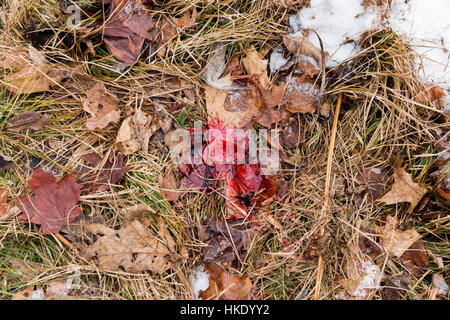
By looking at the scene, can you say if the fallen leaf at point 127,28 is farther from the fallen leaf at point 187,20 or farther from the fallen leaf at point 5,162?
the fallen leaf at point 5,162

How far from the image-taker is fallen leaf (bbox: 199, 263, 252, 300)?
1942 millimetres

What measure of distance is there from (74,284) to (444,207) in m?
2.26

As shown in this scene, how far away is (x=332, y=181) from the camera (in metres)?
2.15

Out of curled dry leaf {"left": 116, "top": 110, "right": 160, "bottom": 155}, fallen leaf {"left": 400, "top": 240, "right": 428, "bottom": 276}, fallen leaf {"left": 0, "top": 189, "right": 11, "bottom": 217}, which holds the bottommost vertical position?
fallen leaf {"left": 400, "top": 240, "right": 428, "bottom": 276}

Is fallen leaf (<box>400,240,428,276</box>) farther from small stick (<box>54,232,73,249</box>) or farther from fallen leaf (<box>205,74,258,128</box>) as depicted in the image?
small stick (<box>54,232,73,249</box>)

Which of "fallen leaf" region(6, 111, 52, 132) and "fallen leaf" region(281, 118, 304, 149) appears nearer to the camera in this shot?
"fallen leaf" region(6, 111, 52, 132)

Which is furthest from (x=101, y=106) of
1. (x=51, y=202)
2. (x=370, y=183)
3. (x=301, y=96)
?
(x=370, y=183)

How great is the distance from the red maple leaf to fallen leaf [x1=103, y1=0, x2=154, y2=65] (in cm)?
84

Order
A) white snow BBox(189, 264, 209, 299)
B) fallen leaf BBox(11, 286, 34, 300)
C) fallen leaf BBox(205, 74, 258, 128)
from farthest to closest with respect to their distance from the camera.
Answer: fallen leaf BBox(205, 74, 258, 128), white snow BBox(189, 264, 209, 299), fallen leaf BBox(11, 286, 34, 300)

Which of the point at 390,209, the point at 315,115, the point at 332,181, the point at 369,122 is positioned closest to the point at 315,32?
the point at 315,115

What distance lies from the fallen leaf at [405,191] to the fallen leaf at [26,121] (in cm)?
222

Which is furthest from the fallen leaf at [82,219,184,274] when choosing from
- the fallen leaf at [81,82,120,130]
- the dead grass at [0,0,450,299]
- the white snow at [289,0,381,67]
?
the white snow at [289,0,381,67]

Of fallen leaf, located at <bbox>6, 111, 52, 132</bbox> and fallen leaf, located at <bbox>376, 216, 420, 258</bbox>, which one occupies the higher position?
fallen leaf, located at <bbox>6, 111, 52, 132</bbox>

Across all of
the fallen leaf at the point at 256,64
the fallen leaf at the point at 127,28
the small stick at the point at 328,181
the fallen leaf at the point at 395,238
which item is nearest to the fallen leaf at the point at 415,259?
the fallen leaf at the point at 395,238
